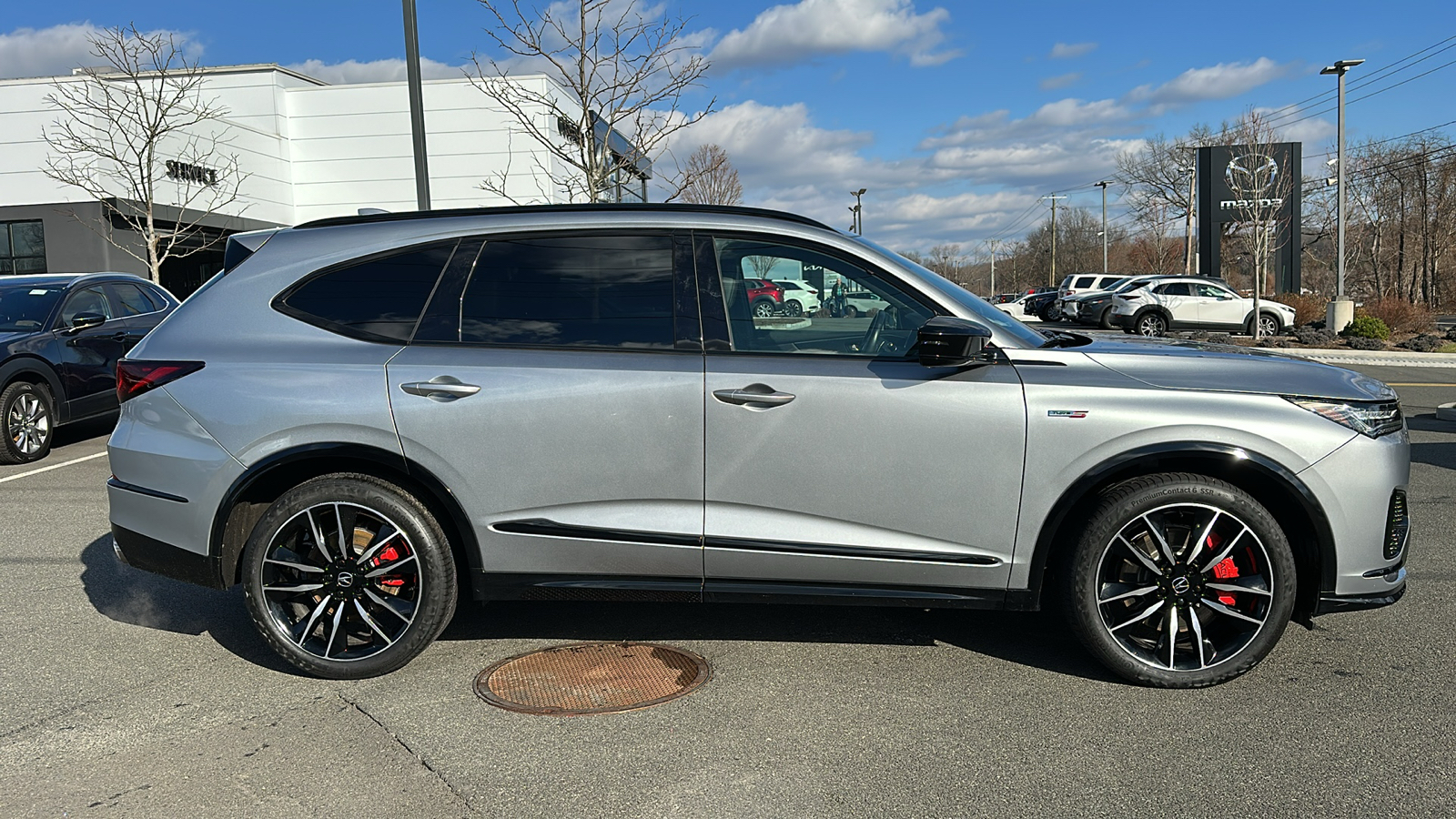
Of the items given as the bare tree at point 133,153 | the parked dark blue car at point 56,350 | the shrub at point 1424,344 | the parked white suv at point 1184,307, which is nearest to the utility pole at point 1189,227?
the parked white suv at point 1184,307

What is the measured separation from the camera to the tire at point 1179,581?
147 inches

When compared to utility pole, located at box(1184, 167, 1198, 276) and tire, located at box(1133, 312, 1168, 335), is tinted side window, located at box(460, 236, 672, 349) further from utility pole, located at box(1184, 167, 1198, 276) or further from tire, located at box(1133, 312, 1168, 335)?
utility pole, located at box(1184, 167, 1198, 276)

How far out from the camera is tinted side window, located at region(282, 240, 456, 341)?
4051 millimetres

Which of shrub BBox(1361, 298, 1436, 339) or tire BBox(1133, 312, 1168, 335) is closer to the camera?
shrub BBox(1361, 298, 1436, 339)

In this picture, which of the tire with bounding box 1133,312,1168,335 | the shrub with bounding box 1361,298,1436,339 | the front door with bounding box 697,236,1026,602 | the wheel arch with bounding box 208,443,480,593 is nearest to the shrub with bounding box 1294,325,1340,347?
the shrub with bounding box 1361,298,1436,339

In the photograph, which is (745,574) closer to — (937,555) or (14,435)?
(937,555)

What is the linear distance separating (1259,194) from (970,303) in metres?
32.5

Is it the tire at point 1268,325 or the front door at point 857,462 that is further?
the tire at point 1268,325

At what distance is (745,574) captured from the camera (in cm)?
389

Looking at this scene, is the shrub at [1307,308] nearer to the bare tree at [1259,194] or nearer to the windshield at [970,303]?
the bare tree at [1259,194]

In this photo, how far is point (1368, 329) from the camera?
24531 mm

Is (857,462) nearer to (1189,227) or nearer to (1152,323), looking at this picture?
(1152,323)

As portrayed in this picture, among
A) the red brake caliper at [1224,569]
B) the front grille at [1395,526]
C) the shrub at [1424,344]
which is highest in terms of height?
the shrub at [1424,344]

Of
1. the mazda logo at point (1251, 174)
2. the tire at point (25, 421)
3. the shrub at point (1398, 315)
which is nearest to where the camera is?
the tire at point (25, 421)
